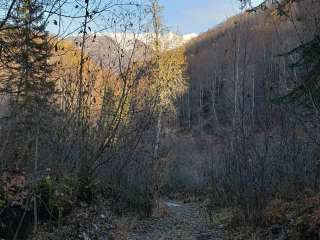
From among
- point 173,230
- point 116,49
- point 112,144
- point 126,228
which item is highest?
point 116,49

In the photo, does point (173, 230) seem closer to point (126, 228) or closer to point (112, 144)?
point (126, 228)

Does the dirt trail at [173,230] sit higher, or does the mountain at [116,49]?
the mountain at [116,49]

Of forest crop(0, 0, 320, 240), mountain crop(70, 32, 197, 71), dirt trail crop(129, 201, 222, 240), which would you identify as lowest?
dirt trail crop(129, 201, 222, 240)

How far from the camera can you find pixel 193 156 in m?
35.3

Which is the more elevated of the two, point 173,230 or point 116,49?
point 116,49

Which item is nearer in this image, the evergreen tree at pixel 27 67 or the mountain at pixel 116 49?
the evergreen tree at pixel 27 67

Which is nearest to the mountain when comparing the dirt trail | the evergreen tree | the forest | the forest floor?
the forest

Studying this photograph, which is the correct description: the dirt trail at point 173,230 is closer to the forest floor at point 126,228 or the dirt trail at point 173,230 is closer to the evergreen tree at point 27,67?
the forest floor at point 126,228

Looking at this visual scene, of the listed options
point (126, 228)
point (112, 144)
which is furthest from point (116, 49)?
point (126, 228)

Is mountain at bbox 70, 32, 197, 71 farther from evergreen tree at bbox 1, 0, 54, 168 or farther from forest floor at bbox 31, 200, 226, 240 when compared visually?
forest floor at bbox 31, 200, 226, 240

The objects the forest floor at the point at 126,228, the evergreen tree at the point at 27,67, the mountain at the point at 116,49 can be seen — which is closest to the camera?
the evergreen tree at the point at 27,67

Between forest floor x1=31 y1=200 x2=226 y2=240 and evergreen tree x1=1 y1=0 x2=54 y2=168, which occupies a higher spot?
evergreen tree x1=1 y1=0 x2=54 y2=168

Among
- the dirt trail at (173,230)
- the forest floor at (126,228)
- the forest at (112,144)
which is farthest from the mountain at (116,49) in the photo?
the dirt trail at (173,230)

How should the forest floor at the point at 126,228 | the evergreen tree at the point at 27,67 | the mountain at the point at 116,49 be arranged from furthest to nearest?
the mountain at the point at 116,49 → the forest floor at the point at 126,228 → the evergreen tree at the point at 27,67
